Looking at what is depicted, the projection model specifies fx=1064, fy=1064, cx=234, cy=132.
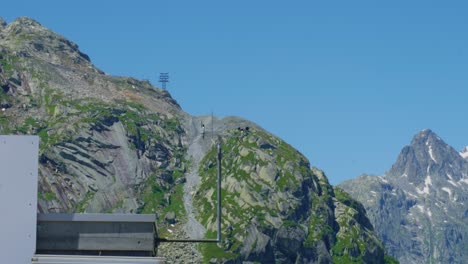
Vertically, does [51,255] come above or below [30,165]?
below

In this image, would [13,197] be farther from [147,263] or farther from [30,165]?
[147,263]

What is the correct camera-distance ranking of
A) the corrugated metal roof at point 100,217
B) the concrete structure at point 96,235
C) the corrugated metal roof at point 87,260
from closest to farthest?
the corrugated metal roof at point 87,260, the corrugated metal roof at point 100,217, the concrete structure at point 96,235

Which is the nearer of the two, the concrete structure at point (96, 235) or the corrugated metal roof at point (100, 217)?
the corrugated metal roof at point (100, 217)

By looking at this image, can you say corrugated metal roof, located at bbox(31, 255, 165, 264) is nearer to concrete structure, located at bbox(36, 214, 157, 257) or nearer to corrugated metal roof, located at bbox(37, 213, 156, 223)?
concrete structure, located at bbox(36, 214, 157, 257)

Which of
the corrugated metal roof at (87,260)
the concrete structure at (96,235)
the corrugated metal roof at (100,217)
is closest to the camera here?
the corrugated metal roof at (87,260)

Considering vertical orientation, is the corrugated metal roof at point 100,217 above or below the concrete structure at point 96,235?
above

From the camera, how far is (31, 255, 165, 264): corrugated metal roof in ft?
86.6

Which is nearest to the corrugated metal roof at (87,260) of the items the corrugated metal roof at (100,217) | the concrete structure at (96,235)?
the concrete structure at (96,235)

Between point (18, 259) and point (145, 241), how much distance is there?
10.7 feet

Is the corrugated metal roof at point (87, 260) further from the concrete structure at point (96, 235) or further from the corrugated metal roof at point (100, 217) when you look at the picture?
the corrugated metal roof at point (100, 217)

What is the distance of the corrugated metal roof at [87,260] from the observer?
86.6 feet

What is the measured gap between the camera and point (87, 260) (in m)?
26.4

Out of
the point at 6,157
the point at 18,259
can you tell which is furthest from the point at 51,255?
the point at 6,157

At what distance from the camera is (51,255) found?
1055 inches
